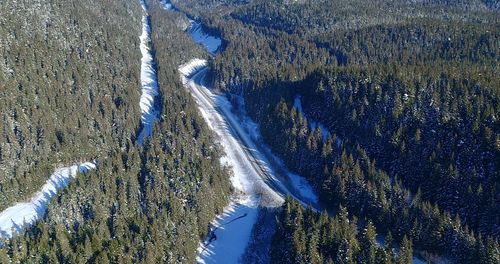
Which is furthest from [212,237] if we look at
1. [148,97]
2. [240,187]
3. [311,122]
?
[148,97]

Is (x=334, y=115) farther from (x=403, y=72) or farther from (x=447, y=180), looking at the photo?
(x=447, y=180)

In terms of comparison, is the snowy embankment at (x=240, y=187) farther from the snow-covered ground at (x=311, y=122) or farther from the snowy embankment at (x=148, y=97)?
the snowy embankment at (x=148, y=97)

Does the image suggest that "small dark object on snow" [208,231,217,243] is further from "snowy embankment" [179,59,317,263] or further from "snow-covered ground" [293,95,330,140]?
"snow-covered ground" [293,95,330,140]

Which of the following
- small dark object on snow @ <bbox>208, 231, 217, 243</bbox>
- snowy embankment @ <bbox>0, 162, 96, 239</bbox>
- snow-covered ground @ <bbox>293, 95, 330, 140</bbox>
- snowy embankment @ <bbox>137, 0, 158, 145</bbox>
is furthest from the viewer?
snowy embankment @ <bbox>137, 0, 158, 145</bbox>

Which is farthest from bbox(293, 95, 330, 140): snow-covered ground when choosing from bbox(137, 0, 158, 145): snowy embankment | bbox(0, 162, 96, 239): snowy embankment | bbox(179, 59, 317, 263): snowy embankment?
bbox(0, 162, 96, 239): snowy embankment

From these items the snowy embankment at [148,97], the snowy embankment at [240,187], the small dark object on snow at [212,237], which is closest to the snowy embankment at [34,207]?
the snowy embankment at [148,97]

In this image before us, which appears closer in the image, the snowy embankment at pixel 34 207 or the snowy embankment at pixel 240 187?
the snowy embankment at pixel 34 207
